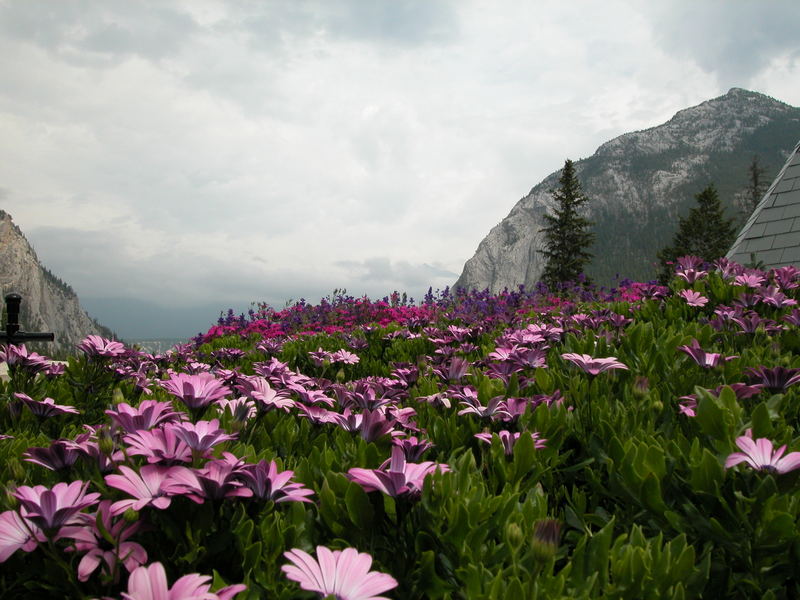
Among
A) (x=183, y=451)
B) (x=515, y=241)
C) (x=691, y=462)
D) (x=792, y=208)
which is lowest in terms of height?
(x=691, y=462)

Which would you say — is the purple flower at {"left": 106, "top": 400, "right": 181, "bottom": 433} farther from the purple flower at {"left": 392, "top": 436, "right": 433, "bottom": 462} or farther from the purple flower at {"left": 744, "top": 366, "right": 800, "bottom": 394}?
the purple flower at {"left": 744, "top": 366, "right": 800, "bottom": 394}

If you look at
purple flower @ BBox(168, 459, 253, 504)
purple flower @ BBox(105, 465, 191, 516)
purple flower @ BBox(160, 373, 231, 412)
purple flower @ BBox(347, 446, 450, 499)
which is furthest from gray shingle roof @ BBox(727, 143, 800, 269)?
purple flower @ BBox(105, 465, 191, 516)

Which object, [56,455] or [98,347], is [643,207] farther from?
[56,455]

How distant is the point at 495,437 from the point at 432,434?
46 cm

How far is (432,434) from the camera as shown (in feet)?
8.09

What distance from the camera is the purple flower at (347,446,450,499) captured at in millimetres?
1377

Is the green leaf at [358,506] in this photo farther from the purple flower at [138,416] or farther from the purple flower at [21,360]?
the purple flower at [21,360]

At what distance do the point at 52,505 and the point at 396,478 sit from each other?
807 mm

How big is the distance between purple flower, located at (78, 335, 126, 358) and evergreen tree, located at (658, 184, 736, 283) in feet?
146

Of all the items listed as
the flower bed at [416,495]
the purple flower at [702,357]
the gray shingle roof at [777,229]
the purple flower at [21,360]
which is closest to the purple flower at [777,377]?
the flower bed at [416,495]

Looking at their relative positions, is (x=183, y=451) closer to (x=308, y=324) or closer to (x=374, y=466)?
(x=374, y=466)

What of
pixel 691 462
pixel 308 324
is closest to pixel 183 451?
pixel 691 462

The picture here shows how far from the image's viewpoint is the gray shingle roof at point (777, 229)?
9258 mm

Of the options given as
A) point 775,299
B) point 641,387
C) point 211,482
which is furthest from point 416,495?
point 775,299
